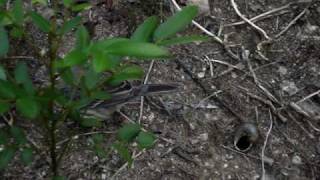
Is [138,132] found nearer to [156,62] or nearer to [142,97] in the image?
[142,97]

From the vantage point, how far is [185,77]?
2195mm

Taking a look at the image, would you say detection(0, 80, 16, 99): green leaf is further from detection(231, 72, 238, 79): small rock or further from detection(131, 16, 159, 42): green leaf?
detection(231, 72, 238, 79): small rock

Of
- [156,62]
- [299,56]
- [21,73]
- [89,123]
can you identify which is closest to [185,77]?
[156,62]

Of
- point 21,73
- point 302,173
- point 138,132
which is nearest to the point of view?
point 21,73

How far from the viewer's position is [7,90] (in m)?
1.14

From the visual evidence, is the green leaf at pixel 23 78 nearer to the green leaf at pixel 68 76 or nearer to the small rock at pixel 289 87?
the green leaf at pixel 68 76

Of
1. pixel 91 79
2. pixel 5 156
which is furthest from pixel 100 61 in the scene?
pixel 5 156

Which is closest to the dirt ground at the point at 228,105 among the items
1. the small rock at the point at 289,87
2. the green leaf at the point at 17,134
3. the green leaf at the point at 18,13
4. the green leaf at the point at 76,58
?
the small rock at the point at 289,87

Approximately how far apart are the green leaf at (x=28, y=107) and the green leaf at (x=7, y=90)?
2 centimetres

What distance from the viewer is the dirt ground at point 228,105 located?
6.31ft

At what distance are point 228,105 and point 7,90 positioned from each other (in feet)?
3.65

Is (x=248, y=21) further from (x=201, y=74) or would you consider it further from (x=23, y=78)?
(x=23, y=78)

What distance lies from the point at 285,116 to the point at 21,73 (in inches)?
42.6

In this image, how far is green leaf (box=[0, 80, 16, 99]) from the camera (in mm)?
1135
